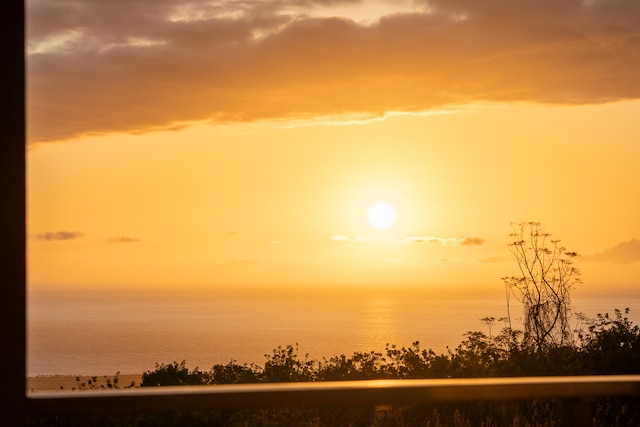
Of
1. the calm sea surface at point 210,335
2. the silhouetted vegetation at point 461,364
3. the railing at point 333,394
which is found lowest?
the railing at point 333,394

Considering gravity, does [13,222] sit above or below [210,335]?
below

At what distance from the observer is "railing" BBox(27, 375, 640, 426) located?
2.41 m

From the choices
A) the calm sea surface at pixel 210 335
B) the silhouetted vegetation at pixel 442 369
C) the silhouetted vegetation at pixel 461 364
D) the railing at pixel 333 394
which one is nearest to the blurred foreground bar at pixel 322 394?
the railing at pixel 333 394

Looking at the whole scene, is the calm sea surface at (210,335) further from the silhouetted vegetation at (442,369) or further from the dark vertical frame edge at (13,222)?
the dark vertical frame edge at (13,222)

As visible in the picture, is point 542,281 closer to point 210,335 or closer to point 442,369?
point 442,369

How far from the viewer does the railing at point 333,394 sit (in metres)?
2.41

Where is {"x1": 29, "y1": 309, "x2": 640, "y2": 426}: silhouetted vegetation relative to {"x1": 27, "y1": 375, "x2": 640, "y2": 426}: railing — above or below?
above

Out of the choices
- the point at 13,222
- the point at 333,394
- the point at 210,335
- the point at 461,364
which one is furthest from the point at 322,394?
the point at 210,335

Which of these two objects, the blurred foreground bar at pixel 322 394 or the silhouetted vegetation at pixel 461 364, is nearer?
the blurred foreground bar at pixel 322 394

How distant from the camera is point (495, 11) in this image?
38.8 feet

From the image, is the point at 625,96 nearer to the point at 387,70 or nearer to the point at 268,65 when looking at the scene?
the point at 387,70

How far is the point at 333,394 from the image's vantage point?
257 centimetres

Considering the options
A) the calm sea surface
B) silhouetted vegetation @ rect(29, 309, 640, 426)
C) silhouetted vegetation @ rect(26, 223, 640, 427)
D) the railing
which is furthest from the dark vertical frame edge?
the calm sea surface

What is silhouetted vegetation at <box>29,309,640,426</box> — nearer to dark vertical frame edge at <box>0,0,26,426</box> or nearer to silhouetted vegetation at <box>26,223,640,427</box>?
silhouetted vegetation at <box>26,223,640,427</box>
